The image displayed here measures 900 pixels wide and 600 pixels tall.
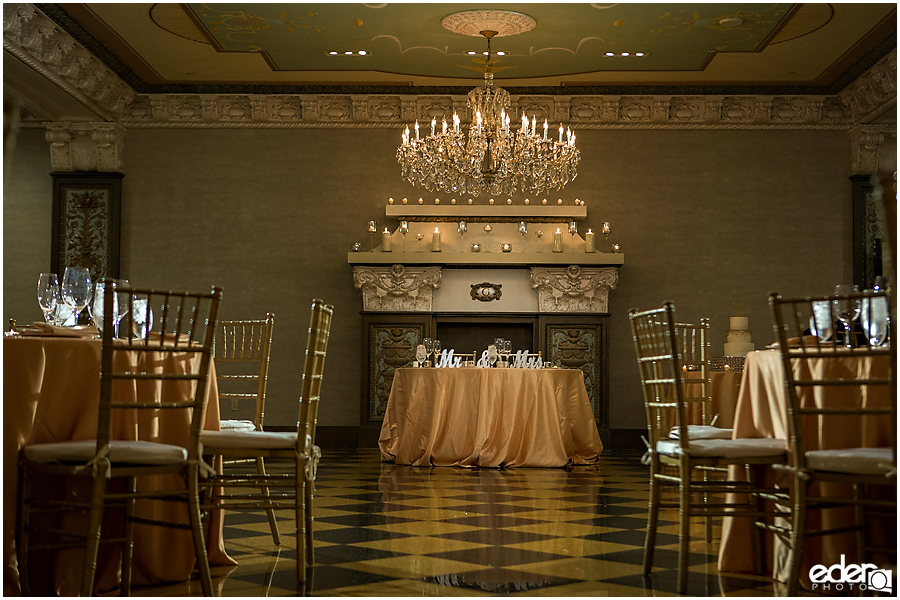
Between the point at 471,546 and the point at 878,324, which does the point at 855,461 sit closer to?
the point at 878,324

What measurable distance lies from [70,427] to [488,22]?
19.4 feet

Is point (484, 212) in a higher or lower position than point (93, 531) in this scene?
higher

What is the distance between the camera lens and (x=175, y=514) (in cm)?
291

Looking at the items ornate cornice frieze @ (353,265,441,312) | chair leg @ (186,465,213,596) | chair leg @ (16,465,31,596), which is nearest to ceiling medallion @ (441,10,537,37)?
ornate cornice frieze @ (353,265,441,312)

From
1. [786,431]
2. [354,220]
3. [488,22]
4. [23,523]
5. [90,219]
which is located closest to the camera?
[23,523]

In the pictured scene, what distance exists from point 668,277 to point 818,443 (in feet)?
22.9

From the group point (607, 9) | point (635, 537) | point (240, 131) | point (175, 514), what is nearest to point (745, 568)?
point (635, 537)

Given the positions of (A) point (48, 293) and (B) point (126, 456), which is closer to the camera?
(B) point (126, 456)

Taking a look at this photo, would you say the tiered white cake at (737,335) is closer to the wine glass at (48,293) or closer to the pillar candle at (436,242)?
the pillar candle at (436,242)

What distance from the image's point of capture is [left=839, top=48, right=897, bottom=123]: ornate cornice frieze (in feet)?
27.4

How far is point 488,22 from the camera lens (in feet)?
25.2

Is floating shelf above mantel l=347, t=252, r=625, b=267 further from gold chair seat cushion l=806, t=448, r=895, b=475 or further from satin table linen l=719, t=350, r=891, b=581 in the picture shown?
gold chair seat cushion l=806, t=448, r=895, b=475

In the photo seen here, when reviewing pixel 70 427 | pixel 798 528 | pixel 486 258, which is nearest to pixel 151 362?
pixel 70 427

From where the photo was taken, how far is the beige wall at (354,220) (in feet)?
31.5
